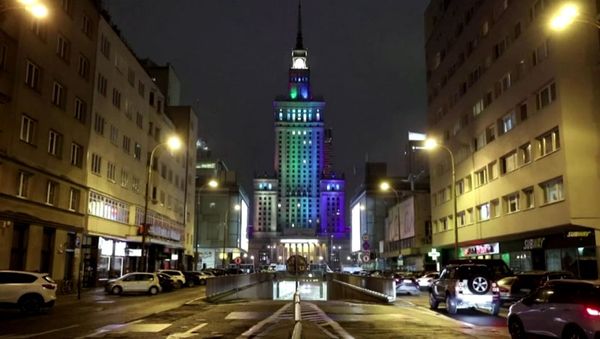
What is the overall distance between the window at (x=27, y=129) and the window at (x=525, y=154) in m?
33.4

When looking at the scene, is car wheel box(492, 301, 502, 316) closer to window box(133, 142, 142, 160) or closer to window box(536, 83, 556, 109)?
window box(536, 83, 556, 109)

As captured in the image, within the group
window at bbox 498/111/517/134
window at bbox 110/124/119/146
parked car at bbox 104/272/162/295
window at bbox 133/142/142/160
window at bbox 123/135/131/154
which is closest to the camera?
parked car at bbox 104/272/162/295

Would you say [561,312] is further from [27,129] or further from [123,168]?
[123,168]

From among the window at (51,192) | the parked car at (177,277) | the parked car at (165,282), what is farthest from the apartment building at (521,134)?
the window at (51,192)

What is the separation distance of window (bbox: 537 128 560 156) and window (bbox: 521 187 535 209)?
127 inches

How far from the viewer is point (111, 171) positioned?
49781 mm

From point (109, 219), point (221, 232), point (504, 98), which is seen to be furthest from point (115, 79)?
point (221, 232)

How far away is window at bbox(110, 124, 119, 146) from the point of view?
1967 inches

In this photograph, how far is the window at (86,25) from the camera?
4366 cm

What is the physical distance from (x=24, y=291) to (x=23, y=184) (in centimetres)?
1224

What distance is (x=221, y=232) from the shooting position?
5561 inches

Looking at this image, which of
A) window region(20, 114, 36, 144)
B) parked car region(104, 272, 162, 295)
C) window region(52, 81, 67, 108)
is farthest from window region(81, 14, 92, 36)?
parked car region(104, 272, 162, 295)

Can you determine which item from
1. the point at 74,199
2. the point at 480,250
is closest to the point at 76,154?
the point at 74,199

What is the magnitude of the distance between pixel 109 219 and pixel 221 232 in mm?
93137
